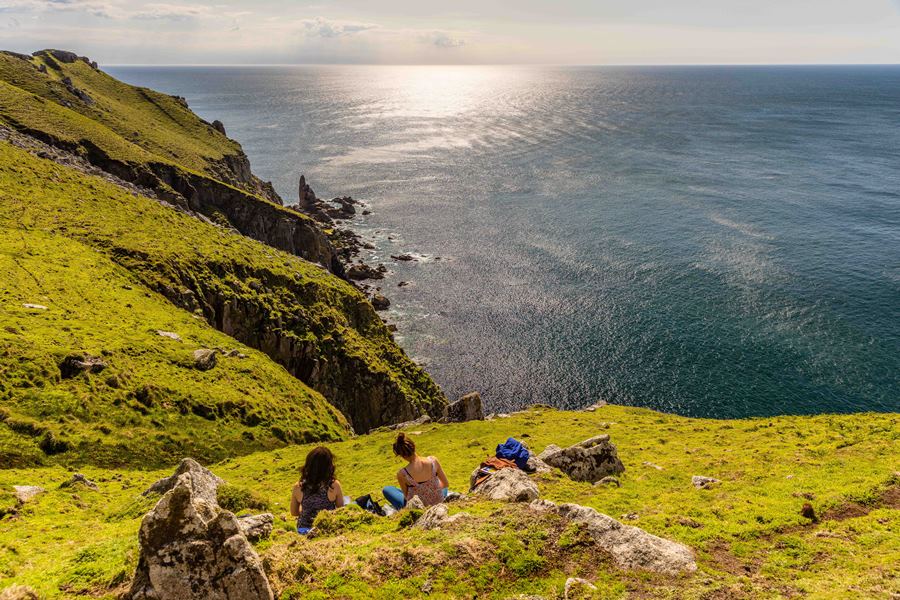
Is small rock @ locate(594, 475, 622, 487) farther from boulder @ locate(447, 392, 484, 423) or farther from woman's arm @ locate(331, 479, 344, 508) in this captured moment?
boulder @ locate(447, 392, 484, 423)

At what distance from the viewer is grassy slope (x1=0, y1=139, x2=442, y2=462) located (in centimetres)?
3375

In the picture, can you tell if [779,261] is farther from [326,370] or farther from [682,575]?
[682,575]

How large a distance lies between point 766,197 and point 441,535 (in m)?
187

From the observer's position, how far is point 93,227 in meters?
54.4

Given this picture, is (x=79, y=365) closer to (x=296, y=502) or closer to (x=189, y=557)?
(x=296, y=502)

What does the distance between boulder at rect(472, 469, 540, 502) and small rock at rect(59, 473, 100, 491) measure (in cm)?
1991

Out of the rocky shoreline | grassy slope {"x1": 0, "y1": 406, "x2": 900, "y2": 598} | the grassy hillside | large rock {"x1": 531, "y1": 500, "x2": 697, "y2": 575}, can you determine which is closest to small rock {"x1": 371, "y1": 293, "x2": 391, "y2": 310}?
the rocky shoreline

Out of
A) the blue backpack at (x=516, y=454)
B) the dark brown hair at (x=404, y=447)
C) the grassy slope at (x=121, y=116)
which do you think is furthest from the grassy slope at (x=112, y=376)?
the grassy slope at (x=121, y=116)

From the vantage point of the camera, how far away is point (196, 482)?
60.5 feet

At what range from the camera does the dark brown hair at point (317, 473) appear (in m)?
17.4

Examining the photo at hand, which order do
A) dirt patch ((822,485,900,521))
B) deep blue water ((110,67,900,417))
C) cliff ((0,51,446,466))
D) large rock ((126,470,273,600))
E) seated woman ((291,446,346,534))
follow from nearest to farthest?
large rock ((126,470,273,600)), seated woman ((291,446,346,534)), dirt patch ((822,485,900,521)), cliff ((0,51,446,466)), deep blue water ((110,67,900,417))

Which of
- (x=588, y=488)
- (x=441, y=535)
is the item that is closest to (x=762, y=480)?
(x=588, y=488)

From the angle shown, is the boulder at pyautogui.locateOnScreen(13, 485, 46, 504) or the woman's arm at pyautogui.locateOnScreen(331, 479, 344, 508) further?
the boulder at pyautogui.locateOnScreen(13, 485, 46, 504)

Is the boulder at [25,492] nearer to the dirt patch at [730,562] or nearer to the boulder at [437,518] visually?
the boulder at [437,518]
